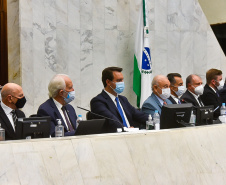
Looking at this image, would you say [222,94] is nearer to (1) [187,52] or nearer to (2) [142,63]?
(2) [142,63]

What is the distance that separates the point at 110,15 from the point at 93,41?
0.57 metres

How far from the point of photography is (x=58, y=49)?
8680mm

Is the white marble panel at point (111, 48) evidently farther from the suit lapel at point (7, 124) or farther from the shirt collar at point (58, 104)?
the suit lapel at point (7, 124)

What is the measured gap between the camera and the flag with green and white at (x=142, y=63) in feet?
29.7

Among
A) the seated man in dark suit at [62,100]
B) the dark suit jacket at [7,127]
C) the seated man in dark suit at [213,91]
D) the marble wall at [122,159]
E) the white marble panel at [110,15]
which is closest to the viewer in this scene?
the marble wall at [122,159]

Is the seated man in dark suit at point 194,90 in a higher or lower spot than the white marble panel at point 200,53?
lower

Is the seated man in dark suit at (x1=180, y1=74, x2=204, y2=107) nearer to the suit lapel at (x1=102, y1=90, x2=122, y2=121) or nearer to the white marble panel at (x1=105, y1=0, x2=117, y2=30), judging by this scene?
the suit lapel at (x1=102, y1=90, x2=122, y2=121)

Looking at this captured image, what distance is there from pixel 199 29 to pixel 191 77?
290 cm

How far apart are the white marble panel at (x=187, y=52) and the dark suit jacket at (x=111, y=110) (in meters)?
4.00

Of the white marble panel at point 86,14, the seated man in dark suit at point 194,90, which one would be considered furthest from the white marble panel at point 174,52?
the seated man in dark suit at point 194,90

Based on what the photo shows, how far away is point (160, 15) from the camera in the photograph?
32.2 ft

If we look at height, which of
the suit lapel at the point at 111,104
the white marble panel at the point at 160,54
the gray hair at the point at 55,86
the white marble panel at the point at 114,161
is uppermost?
the white marble panel at the point at 160,54

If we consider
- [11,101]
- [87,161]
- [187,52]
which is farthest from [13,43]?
[87,161]

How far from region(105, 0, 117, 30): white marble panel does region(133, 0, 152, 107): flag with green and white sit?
1.38ft
